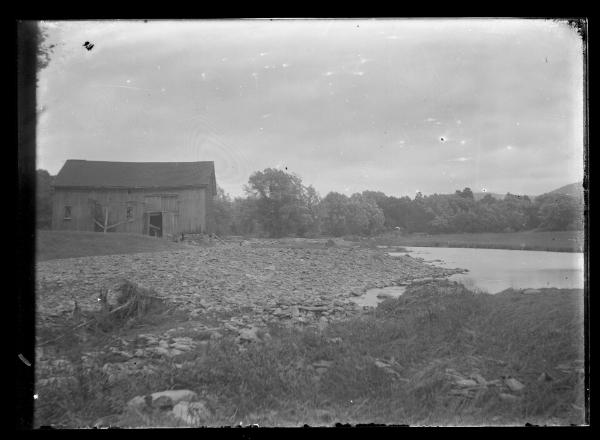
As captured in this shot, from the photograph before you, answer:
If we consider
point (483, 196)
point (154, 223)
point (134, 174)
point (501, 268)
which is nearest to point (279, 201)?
point (154, 223)

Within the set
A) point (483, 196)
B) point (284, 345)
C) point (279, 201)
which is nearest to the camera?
point (284, 345)

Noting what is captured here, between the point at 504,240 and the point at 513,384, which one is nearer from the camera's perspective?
the point at 513,384

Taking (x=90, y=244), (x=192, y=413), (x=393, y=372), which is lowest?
(x=192, y=413)

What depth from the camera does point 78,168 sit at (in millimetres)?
3814

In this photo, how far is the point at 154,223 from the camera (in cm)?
417

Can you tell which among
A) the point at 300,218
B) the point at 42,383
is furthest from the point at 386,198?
the point at 42,383

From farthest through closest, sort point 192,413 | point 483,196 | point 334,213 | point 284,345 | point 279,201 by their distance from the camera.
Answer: point 334,213, point 279,201, point 483,196, point 284,345, point 192,413

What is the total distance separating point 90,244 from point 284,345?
2.32m

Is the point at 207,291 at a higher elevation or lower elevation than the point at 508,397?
higher

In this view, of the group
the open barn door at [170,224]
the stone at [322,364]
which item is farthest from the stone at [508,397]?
the open barn door at [170,224]

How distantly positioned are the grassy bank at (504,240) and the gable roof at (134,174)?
214 cm

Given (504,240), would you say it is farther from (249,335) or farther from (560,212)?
(249,335)
